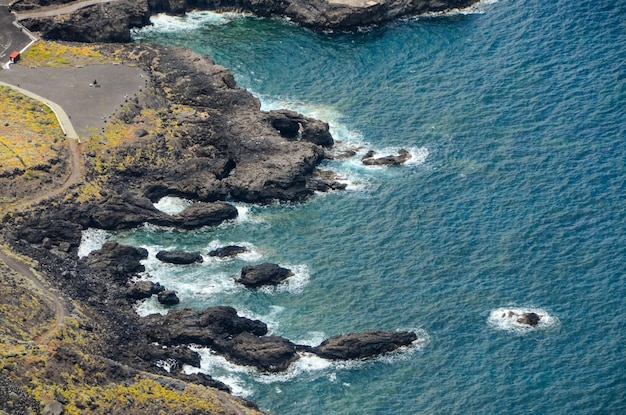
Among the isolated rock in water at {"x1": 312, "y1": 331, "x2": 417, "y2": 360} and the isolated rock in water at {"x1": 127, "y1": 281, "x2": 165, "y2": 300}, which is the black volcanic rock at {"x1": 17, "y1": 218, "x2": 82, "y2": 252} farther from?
the isolated rock in water at {"x1": 312, "y1": 331, "x2": 417, "y2": 360}

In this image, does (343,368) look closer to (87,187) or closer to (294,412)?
(294,412)

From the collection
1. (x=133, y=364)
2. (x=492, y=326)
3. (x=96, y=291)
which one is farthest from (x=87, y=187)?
(x=492, y=326)

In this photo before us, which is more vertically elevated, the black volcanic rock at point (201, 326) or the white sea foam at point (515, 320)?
the white sea foam at point (515, 320)

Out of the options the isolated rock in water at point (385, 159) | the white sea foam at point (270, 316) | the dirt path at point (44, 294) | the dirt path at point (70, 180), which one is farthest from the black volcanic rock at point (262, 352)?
the isolated rock in water at point (385, 159)

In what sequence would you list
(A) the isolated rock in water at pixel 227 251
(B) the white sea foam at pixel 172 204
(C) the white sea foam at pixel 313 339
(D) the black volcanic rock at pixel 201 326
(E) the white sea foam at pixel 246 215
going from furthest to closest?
(B) the white sea foam at pixel 172 204 → (E) the white sea foam at pixel 246 215 → (A) the isolated rock in water at pixel 227 251 → (C) the white sea foam at pixel 313 339 → (D) the black volcanic rock at pixel 201 326

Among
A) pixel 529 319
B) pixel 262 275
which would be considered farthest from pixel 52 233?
pixel 529 319

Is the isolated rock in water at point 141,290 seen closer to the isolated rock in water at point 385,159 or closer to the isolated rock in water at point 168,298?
the isolated rock in water at point 168,298
